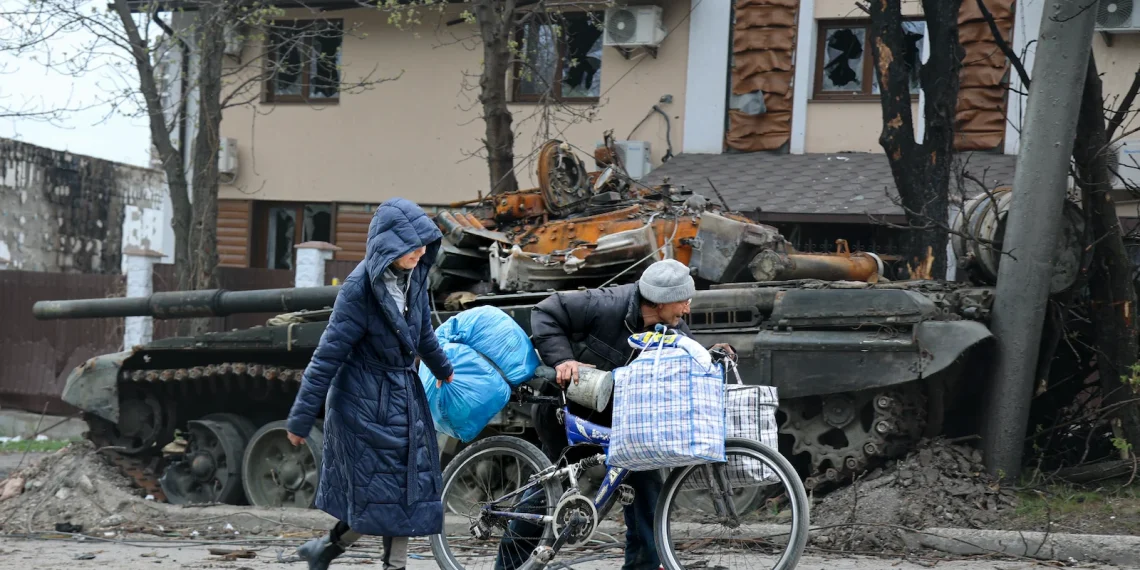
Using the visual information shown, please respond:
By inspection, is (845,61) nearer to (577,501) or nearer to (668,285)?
(668,285)

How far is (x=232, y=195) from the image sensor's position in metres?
20.0

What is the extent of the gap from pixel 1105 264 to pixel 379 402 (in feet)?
16.7

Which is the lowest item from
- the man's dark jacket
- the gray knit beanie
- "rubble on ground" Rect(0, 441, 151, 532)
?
"rubble on ground" Rect(0, 441, 151, 532)

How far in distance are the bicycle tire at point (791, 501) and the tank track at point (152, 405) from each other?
582 centimetres

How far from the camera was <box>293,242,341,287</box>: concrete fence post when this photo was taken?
614 inches

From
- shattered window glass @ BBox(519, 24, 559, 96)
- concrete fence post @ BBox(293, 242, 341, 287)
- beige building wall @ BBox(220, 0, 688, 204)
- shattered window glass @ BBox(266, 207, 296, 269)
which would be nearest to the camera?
concrete fence post @ BBox(293, 242, 341, 287)

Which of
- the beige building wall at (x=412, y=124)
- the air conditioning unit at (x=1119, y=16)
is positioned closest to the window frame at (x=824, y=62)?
the beige building wall at (x=412, y=124)

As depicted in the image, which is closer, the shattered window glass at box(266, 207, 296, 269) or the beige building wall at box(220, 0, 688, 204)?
the beige building wall at box(220, 0, 688, 204)

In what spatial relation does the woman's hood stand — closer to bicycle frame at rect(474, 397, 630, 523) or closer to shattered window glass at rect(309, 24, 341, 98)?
bicycle frame at rect(474, 397, 630, 523)

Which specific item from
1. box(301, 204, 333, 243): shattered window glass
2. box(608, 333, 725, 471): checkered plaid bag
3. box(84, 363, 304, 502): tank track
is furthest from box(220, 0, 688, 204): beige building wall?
box(608, 333, 725, 471): checkered plaid bag

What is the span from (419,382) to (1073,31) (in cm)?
466

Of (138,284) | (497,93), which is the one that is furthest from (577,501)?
(138,284)

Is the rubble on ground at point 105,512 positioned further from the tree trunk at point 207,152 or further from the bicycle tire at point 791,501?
the tree trunk at point 207,152

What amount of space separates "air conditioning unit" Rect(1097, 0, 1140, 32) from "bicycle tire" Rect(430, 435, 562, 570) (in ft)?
35.2
